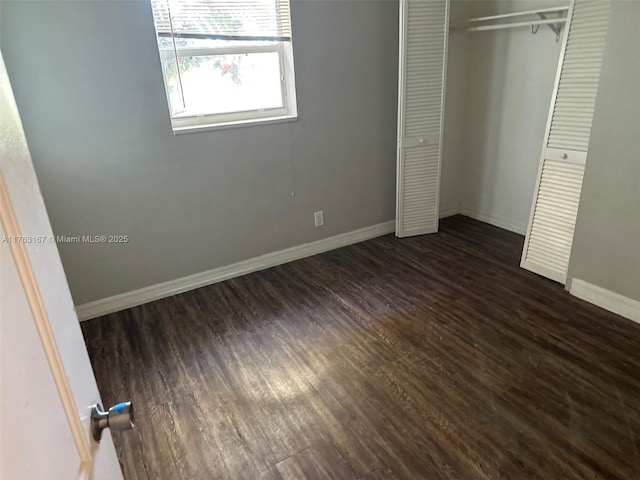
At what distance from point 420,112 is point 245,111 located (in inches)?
53.5

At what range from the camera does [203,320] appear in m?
2.64

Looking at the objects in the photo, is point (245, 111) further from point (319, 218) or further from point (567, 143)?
point (567, 143)

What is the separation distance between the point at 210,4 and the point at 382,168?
1.75 meters

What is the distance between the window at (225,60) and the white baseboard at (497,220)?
2.04 metres

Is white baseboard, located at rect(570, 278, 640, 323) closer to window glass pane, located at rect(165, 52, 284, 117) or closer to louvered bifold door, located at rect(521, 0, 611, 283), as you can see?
louvered bifold door, located at rect(521, 0, 611, 283)

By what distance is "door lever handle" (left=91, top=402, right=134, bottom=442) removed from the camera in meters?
0.72

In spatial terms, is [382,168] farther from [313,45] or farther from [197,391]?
[197,391]

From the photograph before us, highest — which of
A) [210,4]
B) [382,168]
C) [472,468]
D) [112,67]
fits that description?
[210,4]

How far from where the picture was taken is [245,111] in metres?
2.93

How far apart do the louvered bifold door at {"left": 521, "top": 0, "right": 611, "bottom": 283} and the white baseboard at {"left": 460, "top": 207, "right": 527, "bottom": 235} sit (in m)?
0.70

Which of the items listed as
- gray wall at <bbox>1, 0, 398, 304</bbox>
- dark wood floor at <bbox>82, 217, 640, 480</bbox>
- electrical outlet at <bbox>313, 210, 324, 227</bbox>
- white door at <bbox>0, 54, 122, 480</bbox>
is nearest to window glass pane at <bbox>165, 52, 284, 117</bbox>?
gray wall at <bbox>1, 0, 398, 304</bbox>

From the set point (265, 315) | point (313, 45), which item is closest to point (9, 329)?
point (265, 315)

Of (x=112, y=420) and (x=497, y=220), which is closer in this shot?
(x=112, y=420)

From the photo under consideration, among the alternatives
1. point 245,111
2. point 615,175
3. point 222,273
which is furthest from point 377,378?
point 245,111
